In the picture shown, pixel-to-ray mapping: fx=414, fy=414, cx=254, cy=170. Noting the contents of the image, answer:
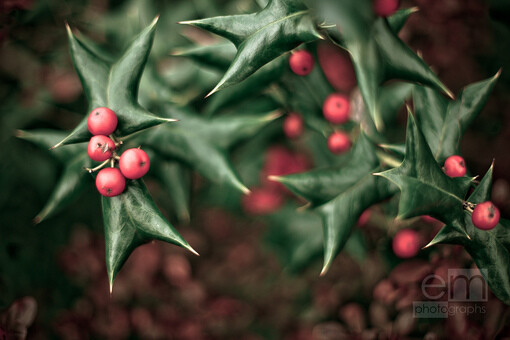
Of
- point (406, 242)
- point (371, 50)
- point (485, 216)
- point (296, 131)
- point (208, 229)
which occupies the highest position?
point (371, 50)

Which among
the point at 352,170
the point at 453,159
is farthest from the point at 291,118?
the point at 453,159

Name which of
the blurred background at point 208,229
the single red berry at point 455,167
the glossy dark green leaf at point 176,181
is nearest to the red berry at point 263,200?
the blurred background at point 208,229

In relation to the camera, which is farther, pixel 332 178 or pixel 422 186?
pixel 332 178

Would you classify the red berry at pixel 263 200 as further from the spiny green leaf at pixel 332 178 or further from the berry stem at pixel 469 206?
the berry stem at pixel 469 206

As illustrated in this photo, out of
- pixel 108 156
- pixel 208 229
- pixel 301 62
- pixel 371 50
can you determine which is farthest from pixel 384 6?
pixel 208 229

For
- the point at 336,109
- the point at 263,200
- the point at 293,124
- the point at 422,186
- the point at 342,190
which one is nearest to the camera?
the point at 422,186

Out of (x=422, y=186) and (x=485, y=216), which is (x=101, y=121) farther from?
(x=485, y=216)

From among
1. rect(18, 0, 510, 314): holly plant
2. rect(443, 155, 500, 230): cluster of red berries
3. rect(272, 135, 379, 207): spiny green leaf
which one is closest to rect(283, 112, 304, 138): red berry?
rect(18, 0, 510, 314): holly plant
